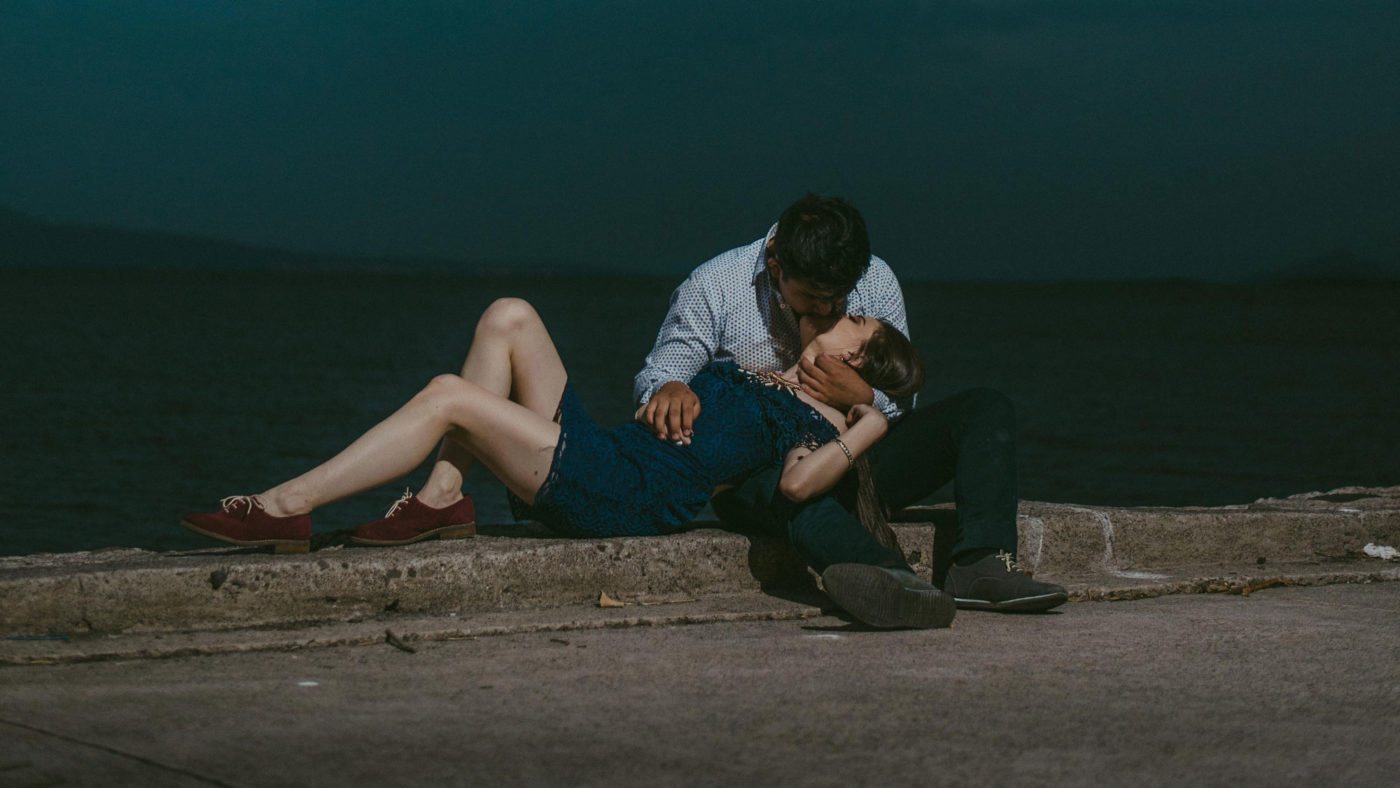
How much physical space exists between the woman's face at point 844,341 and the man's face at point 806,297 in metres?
0.06

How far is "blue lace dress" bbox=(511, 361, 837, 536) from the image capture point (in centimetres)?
448

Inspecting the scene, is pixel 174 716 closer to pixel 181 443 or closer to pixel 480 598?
pixel 480 598

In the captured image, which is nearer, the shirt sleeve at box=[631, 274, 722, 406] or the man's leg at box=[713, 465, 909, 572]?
the man's leg at box=[713, 465, 909, 572]

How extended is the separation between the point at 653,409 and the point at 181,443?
1977 cm

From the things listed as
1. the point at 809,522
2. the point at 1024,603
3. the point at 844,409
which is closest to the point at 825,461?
the point at 809,522

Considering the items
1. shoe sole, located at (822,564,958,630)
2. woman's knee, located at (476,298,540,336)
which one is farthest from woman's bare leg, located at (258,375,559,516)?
shoe sole, located at (822,564,958,630)

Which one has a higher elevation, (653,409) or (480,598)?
(653,409)

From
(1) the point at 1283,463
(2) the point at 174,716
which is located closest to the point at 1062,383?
(1) the point at 1283,463

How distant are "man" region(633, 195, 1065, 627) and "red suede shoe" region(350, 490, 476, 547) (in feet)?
2.24

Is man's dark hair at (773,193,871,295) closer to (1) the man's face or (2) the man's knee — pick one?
(1) the man's face

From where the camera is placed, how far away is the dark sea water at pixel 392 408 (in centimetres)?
1739

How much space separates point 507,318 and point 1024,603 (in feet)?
6.19

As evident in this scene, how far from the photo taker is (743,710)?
319 cm

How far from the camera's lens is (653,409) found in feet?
15.0
